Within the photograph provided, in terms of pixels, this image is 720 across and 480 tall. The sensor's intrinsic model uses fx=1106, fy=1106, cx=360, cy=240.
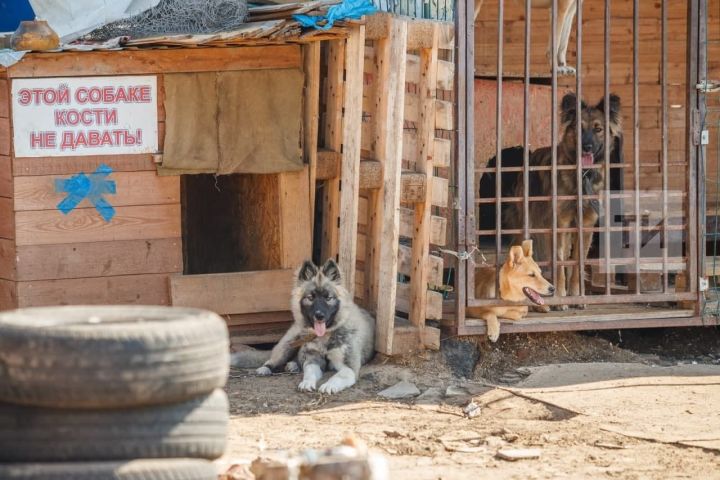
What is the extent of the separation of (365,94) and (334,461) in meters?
5.23

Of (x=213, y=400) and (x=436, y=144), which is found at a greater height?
(x=436, y=144)

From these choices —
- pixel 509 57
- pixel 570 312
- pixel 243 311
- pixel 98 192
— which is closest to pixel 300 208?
pixel 243 311

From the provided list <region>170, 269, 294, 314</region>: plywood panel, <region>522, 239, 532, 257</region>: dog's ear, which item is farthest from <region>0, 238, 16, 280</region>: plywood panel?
<region>522, 239, 532, 257</region>: dog's ear

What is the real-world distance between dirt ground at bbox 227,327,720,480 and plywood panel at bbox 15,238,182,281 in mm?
1185

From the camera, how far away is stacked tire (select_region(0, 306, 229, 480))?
14.2 ft

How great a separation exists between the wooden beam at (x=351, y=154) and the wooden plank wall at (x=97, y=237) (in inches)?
56.3

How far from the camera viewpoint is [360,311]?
9.15 m

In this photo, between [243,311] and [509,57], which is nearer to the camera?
[243,311]

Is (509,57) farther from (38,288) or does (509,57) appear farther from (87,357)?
(87,357)

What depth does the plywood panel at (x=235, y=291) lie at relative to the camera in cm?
930

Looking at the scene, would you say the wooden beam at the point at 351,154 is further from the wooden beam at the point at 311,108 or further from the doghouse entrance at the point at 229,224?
the doghouse entrance at the point at 229,224

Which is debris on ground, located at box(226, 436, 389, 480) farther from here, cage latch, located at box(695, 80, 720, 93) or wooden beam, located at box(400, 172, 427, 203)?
cage latch, located at box(695, 80, 720, 93)

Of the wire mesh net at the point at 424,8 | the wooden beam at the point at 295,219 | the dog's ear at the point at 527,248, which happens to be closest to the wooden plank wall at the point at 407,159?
the wire mesh net at the point at 424,8

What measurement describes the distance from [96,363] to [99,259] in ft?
16.3
